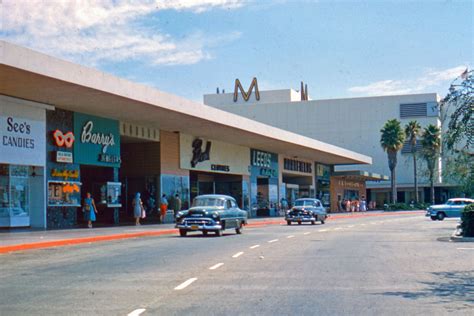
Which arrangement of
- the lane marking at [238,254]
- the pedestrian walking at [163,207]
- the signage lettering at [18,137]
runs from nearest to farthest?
the lane marking at [238,254]
the signage lettering at [18,137]
the pedestrian walking at [163,207]

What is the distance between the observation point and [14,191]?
103ft

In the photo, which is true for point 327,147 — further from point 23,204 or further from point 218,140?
point 23,204

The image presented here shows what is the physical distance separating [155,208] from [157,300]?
1360 inches

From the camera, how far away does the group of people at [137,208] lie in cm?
3456

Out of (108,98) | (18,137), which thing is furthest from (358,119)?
(18,137)

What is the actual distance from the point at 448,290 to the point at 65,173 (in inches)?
1004

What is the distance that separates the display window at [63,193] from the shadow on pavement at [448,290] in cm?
2300

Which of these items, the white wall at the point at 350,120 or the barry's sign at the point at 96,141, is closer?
the barry's sign at the point at 96,141

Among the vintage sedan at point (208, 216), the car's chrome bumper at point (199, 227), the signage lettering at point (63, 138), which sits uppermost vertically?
the signage lettering at point (63, 138)

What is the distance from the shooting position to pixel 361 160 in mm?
78500

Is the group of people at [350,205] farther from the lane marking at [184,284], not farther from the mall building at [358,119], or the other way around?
the lane marking at [184,284]

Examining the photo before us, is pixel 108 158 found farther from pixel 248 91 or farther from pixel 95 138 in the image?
pixel 248 91

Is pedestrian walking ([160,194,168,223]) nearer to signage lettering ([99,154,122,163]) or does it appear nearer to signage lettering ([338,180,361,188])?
signage lettering ([99,154,122,163])

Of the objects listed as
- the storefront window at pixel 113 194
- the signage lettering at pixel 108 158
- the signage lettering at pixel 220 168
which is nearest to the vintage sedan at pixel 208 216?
the signage lettering at pixel 108 158
